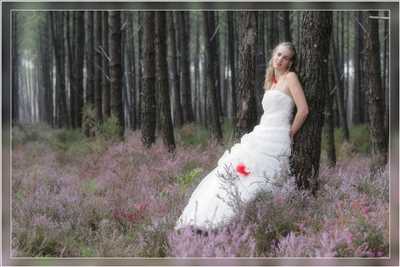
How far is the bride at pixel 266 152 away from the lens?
6789 mm

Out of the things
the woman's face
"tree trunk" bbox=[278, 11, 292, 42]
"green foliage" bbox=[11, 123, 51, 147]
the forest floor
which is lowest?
the forest floor

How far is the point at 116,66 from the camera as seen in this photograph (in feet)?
24.9

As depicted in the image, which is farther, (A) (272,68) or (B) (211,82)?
(B) (211,82)

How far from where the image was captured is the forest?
674cm

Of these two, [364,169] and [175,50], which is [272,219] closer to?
[364,169]

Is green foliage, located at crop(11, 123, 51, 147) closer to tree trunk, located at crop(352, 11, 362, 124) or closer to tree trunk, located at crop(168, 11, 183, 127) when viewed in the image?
tree trunk, located at crop(168, 11, 183, 127)

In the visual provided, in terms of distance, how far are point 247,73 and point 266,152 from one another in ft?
3.31

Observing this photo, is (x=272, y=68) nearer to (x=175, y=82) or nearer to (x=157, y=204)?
(x=175, y=82)

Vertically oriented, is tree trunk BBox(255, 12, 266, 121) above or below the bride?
above

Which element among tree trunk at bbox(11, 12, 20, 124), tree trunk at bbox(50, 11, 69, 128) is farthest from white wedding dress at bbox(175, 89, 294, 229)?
tree trunk at bbox(11, 12, 20, 124)

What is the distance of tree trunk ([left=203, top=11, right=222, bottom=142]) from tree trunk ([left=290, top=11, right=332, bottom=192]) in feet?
3.13

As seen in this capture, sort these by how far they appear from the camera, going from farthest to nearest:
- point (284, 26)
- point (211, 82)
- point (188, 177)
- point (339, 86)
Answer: point (211, 82)
point (339, 86)
point (188, 177)
point (284, 26)

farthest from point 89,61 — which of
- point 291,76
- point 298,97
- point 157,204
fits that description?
point 298,97

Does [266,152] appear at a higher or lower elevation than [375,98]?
lower
